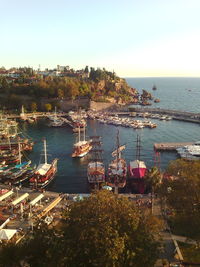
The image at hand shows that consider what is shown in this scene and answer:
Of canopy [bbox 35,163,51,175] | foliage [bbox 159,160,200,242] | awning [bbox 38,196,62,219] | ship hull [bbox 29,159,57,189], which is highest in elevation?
foliage [bbox 159,160,200,242]

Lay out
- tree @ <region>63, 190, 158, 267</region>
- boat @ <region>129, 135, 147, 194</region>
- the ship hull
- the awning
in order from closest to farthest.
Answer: tree @ <region>63, 190, 158, 267</region> < the awning < boat @ <region>129, 135, 147, 194</region> < the ship hull

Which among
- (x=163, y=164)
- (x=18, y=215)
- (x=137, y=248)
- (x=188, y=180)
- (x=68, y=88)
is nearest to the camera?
(x=137, y=248)

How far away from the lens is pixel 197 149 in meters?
52.5

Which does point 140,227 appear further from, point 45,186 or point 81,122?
point 81,122

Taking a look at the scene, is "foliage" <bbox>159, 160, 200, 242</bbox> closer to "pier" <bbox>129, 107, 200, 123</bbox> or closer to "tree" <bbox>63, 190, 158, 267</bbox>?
"tree" <bbox>63, 190, 158, 267</bbox>

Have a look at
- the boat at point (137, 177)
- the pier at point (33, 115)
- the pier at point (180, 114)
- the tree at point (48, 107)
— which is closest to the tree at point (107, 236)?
the boat at point (137, 177)

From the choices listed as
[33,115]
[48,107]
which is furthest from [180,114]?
[33,115]

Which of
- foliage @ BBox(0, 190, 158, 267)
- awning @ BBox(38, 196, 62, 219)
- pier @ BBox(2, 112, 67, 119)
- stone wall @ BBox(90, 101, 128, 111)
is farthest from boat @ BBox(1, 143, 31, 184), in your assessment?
stone wall @ BBox(90, 101, 128, 111)

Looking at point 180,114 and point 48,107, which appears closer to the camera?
point 180,114

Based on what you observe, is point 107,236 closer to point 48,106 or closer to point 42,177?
point 42,177

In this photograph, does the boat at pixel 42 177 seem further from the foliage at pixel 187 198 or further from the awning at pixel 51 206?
the foliage at pixel 187 198

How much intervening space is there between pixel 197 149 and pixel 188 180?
33.8 metres

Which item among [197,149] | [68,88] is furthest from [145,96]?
[197,149]

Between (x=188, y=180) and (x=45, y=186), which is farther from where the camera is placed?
(x=45, y=186)
